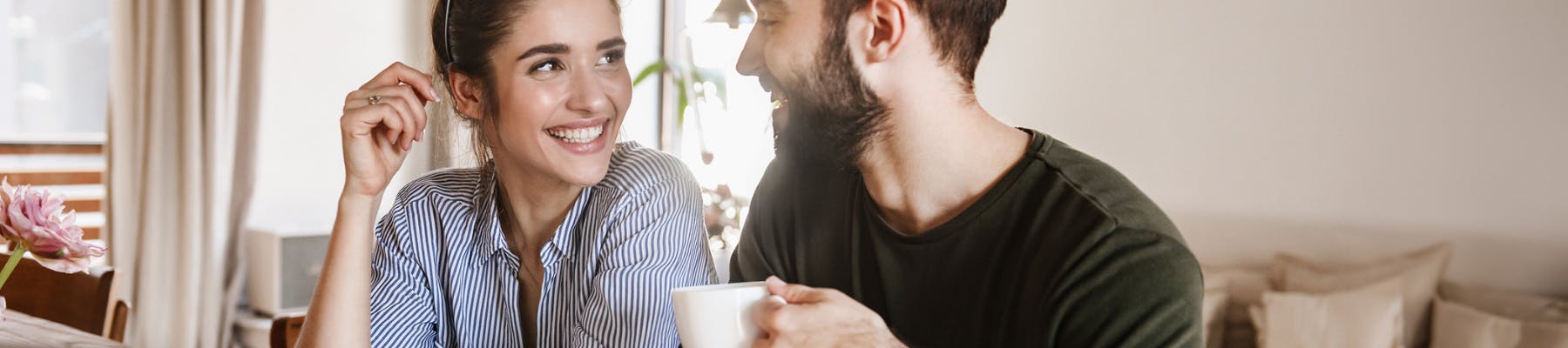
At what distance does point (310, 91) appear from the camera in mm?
3885

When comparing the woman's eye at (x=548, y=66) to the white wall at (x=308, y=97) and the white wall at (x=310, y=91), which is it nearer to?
the white wall at (x=310, y=91)

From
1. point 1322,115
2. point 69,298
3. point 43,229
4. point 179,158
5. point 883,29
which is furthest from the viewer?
point 179,158

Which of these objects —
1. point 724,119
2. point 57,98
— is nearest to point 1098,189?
point 724,119

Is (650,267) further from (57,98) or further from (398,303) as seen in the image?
(57,98)

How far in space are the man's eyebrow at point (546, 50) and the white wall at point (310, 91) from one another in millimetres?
2947

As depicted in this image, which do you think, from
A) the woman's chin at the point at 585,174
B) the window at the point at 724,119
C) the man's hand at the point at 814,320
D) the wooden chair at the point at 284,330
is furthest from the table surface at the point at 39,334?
the window at the point at 724,119

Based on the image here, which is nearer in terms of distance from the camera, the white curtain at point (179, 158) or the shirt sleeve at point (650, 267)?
the shirt sleeve at point (650, 267)

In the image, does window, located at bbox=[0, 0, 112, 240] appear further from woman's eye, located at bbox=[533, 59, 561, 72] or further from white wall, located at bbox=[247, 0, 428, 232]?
woman's eye, located at bbox=[533, 59, 561, 72]

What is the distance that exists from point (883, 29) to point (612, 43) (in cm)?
39

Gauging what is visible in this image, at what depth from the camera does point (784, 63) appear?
669 millimetres

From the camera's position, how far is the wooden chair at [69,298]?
1.75 metres

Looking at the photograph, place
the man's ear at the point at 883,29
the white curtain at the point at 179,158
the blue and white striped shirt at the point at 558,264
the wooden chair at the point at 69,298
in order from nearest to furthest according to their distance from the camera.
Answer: the man's ear at the point at 883,29 → the blue and white striped shirt at the point at 558,264 → the wooden chair at the point at 69,298 → the white curtain at the point at 179,158

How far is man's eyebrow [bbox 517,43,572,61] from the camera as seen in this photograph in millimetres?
954

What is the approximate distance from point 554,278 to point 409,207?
20cm
